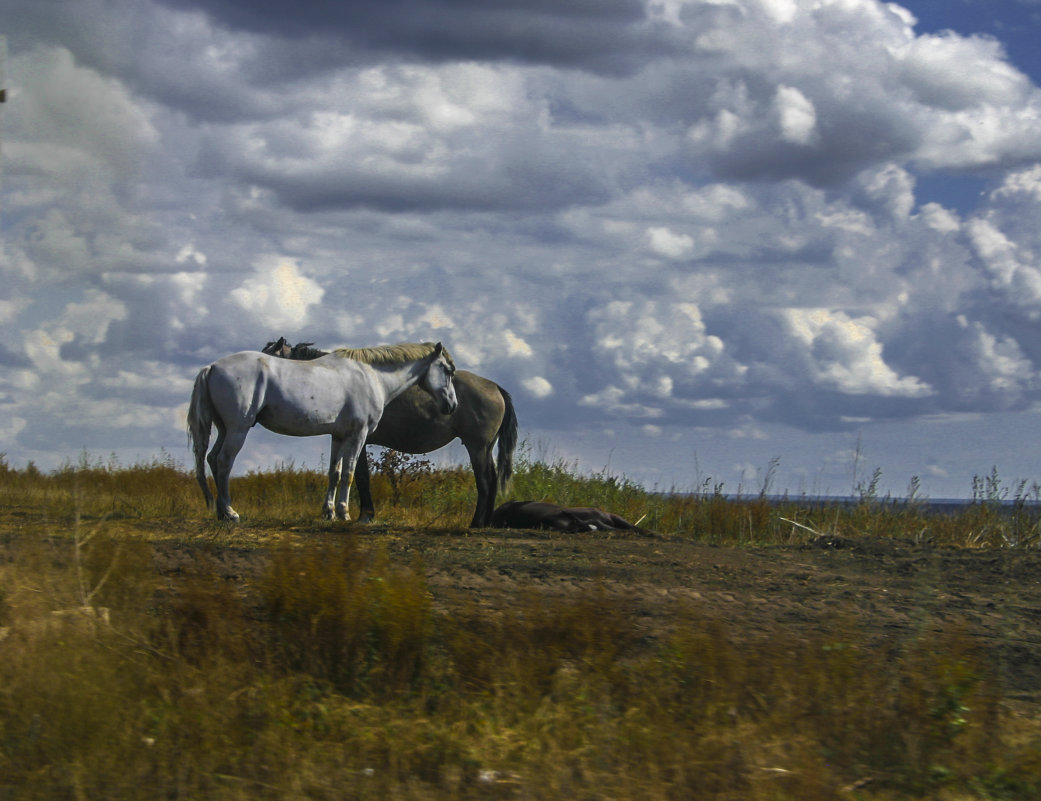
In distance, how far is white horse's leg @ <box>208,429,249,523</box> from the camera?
11.7 metres

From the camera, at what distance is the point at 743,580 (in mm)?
8891

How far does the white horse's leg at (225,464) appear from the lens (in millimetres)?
11727

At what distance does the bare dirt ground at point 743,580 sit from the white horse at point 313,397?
61.6 inches

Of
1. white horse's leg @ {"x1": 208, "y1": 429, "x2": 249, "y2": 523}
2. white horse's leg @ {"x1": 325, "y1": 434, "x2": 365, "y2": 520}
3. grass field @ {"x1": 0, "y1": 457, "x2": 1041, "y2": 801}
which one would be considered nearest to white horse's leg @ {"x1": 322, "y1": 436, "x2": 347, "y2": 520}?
white horse's leg @ {"x1": 325, "y1": 434, "x2": 365, "y2": 520}

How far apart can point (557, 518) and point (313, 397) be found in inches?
122

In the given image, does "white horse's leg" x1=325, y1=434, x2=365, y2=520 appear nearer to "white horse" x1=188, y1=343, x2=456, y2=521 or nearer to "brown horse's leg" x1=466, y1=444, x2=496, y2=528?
"white horse" x1=188, y1=343, x2=456, y2=521

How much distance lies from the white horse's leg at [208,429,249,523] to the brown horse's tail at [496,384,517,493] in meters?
3.57

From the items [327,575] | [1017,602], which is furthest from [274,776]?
[1017,602]

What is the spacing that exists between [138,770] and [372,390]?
8.79 metres

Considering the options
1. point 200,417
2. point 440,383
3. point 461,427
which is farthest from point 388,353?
point 200,417

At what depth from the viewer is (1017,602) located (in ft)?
29.1

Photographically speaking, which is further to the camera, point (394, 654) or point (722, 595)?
point (722, 595)

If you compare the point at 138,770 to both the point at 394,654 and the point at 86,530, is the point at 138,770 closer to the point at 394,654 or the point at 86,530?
the point at 394,654

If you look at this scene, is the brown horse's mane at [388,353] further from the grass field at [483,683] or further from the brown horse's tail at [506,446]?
the grass field at [483,683]
